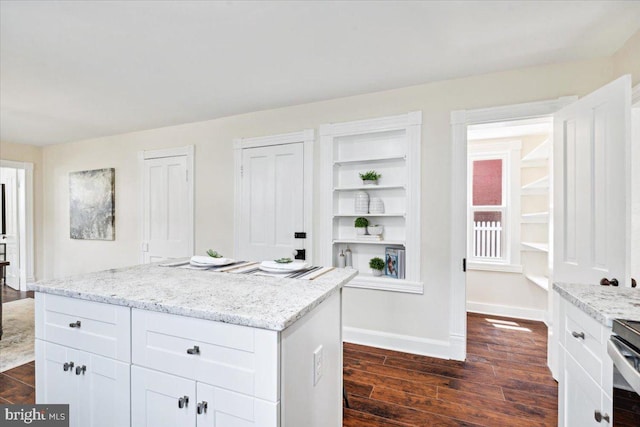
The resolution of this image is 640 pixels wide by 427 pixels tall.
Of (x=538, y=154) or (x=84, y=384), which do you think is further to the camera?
(x=538, y=154)

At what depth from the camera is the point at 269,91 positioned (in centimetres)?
303

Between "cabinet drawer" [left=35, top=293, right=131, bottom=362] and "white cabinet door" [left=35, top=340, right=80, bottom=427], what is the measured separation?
0.15 ft

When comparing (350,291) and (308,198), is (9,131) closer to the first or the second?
(308,198)

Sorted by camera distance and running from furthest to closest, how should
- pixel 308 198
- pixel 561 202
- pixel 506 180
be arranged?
pixel 506 180, pixel 308 198, pixel 561 202

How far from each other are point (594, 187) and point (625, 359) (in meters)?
1.46

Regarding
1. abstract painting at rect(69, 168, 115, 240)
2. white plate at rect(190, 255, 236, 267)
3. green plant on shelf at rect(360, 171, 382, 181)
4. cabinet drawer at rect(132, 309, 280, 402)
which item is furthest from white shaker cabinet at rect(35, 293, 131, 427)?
abstract painting at rect(69, 168, 115, 240)

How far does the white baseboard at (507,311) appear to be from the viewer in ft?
12.4

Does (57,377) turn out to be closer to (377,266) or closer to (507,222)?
(377,266)

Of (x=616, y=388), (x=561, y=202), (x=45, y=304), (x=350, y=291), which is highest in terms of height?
(x=561, y=202)

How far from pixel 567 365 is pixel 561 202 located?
138 centimetres

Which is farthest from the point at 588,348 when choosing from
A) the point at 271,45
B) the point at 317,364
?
the point at 271,45

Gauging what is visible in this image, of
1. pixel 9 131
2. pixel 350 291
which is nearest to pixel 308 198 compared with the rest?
pixel 350 291

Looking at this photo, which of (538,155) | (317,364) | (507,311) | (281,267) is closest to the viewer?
(317,364)

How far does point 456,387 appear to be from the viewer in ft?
7.55
